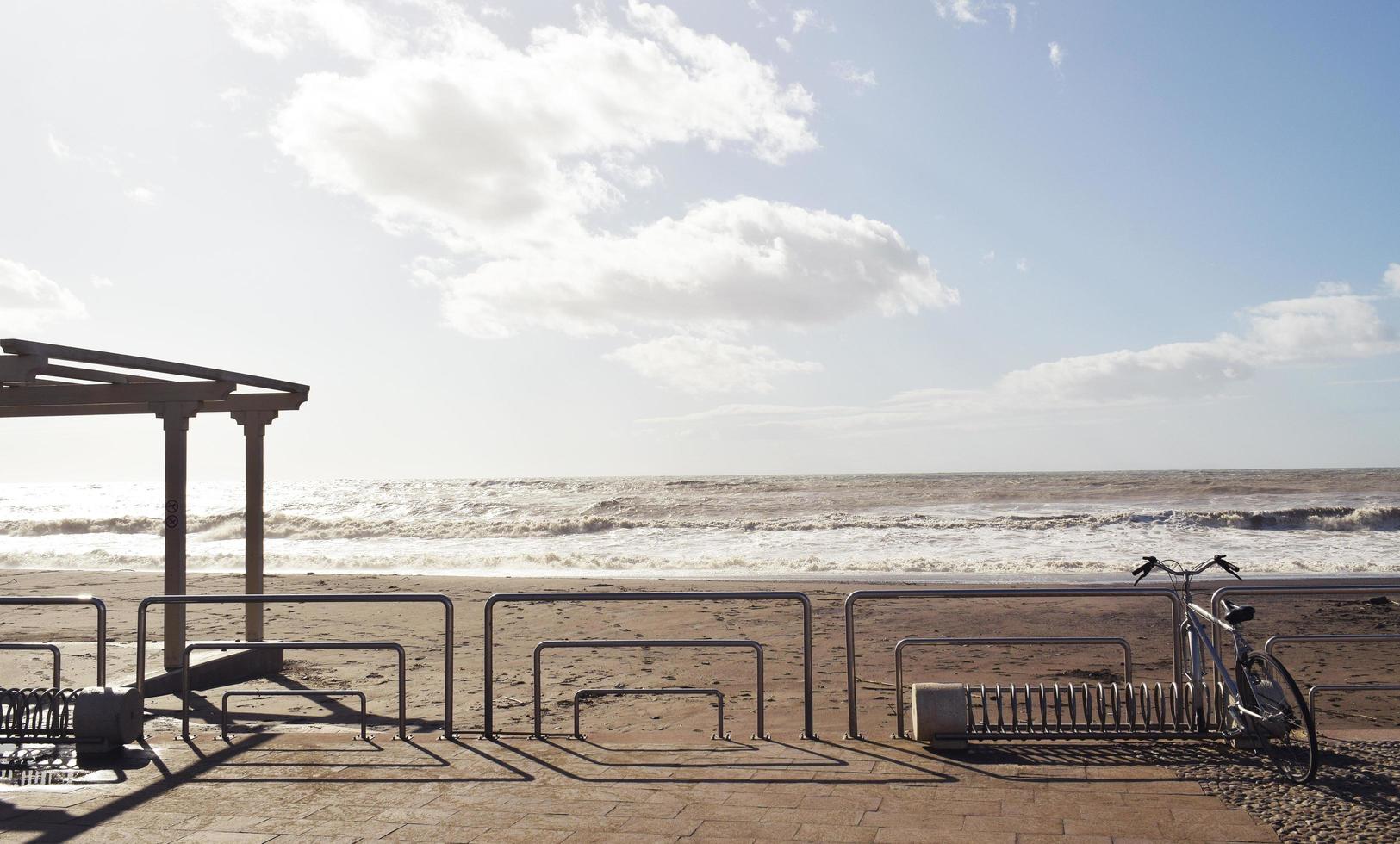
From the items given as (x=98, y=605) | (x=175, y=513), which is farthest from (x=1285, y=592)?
(x=175, y=513)

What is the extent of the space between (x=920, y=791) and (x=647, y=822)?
135cm

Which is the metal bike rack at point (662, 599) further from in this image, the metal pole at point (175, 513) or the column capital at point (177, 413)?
the column capital at point (177, 413)

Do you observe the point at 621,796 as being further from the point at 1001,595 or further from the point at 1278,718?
the point at 1278,718

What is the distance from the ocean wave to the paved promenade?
26.7 meters

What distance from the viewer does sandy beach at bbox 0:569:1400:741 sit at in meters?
8.28

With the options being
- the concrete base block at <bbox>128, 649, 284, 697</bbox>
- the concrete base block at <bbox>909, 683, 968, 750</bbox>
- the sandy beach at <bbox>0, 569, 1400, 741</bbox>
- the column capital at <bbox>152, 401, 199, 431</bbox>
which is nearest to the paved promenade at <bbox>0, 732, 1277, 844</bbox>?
the concrete base block at <bbox>909, 683, 968, 750</bbox>

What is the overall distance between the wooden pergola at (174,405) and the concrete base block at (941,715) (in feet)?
18.9

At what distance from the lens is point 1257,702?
207 inches

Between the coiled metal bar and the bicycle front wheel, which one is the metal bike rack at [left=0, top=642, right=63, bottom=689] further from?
the bicycle front wheel

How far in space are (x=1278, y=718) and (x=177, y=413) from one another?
8129 mm

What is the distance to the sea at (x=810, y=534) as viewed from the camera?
22703mm

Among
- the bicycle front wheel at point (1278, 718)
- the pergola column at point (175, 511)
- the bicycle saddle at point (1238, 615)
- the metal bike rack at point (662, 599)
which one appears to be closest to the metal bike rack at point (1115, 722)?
the bicycle front wheel at point (1278, 718)

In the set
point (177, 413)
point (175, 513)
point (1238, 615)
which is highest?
point (177, 413)

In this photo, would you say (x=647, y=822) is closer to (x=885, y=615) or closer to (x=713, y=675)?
(x=713, y=675)
